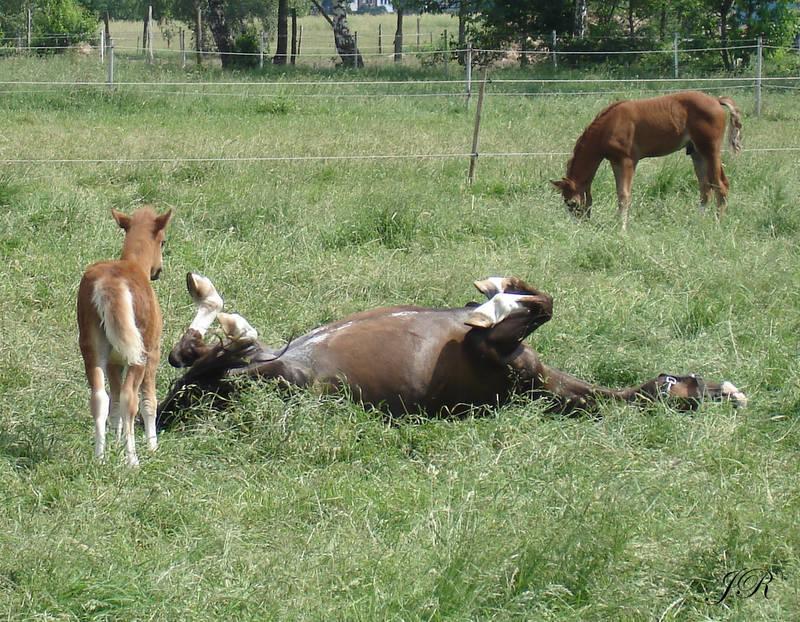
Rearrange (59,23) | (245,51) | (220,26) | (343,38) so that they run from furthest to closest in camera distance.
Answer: (59,23), (245,51), (343,38), (220,26)

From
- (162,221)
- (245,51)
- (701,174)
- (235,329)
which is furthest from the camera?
(245,51)

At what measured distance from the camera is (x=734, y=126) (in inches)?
404

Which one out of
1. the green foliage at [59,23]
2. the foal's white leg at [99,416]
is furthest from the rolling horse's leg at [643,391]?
the green foliage at [59,23]

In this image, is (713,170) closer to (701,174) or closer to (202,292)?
(701,174)

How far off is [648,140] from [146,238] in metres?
6.58

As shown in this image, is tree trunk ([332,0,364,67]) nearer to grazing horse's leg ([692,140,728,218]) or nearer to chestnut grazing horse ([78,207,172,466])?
grazing horse's leg ([692,140,728,218])

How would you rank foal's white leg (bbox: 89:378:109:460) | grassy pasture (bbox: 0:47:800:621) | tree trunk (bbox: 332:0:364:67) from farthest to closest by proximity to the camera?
tree trunk (bbox: 332:0:364:67) < foal's white leg (bbox: 89:378:109:460) < grassy pasture (bbox: 0:47:800:621)

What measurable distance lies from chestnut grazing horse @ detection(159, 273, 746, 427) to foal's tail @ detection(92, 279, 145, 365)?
57 centimetres

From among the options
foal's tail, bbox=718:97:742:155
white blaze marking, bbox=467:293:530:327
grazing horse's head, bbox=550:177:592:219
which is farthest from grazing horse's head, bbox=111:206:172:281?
foal's tail, bbox=718:97:742:155

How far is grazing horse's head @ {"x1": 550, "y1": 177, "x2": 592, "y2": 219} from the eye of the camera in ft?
29.1

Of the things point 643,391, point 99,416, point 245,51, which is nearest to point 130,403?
point 99,416

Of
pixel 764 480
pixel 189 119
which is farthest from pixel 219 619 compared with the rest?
pixel 189 119

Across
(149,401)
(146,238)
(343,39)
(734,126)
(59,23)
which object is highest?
(59,23)

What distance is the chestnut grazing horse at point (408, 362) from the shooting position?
4.39m
